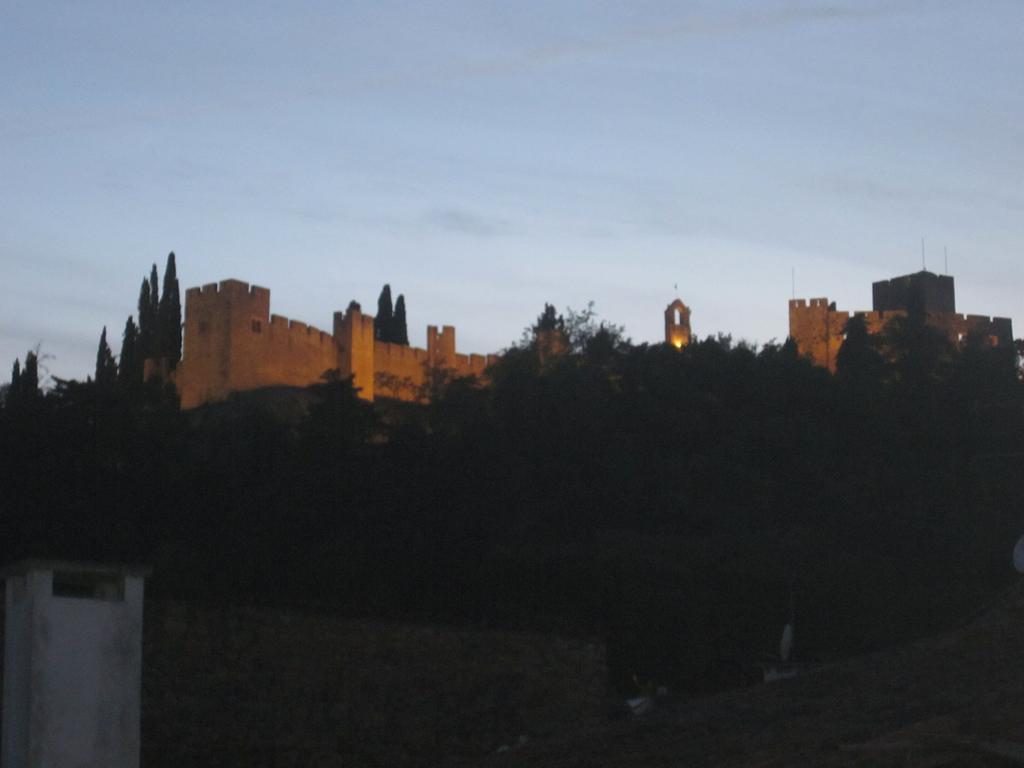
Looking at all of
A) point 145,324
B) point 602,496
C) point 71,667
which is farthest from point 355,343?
point 71,667

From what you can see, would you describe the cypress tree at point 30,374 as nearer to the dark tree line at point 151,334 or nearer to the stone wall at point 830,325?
the dark tree line at point 151,334

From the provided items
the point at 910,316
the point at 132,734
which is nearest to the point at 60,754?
the point at 132,734

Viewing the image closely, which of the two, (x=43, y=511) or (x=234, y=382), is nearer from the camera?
(x=43, y=511)

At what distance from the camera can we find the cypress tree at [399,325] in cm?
6019

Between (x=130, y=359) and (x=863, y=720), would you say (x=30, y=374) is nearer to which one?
(x=130, y=359)

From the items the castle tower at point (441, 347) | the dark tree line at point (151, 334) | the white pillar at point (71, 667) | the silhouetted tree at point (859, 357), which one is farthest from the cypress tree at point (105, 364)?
the white pillar at point (71, 667)

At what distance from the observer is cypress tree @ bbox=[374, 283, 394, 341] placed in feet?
197

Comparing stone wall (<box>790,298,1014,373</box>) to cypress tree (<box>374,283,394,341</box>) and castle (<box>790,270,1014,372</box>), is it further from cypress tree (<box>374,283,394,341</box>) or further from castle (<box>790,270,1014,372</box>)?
cypress tree (<box>374,283,394,341</box>)

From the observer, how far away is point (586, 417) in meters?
40.1

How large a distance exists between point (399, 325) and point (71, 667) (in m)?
49.9

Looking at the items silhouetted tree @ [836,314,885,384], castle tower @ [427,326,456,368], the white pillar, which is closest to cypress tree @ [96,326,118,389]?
castle tower @ [427,326,456,368]

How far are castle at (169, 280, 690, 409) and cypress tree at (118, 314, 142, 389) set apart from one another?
0.54 metres

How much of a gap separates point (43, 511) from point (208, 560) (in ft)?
11.9

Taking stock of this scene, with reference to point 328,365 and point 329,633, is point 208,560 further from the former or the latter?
point 328,365
